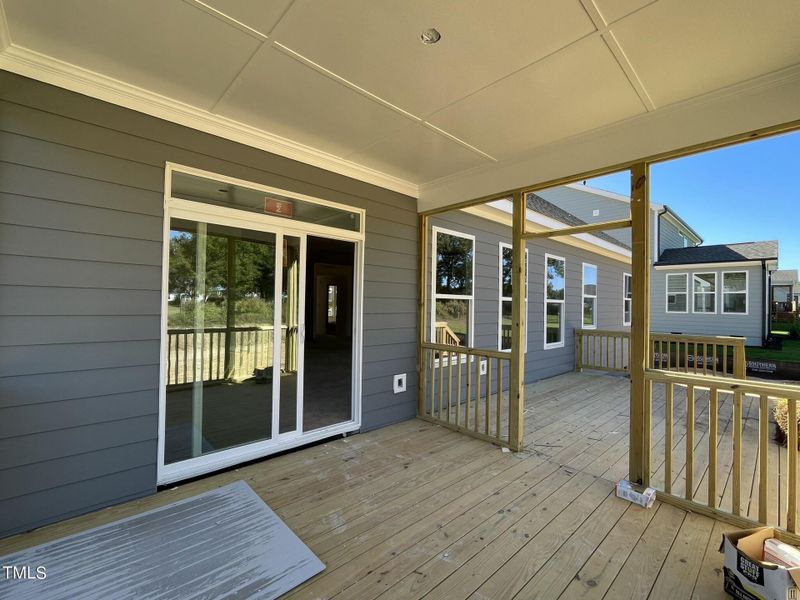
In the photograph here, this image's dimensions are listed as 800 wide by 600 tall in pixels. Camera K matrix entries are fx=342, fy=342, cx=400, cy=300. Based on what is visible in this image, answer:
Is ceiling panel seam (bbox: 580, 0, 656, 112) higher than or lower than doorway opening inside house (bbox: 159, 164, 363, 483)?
higher

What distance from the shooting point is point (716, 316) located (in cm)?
996

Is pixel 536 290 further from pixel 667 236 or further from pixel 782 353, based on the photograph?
pixel 667 236

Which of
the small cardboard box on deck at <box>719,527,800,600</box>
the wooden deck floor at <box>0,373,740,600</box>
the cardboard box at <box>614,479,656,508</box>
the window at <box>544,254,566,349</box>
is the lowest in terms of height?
the wooden deck floor at <box>0,373,740,600</box>

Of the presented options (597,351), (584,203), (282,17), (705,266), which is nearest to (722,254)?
(705,266)

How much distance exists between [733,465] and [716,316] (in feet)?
34.5

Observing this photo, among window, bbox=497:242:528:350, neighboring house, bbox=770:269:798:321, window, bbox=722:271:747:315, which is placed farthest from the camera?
neighboring house, bbox=770:269:798:321

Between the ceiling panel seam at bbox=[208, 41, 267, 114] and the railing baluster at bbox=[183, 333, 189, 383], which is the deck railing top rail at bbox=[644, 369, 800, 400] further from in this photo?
the railing baluster at bbox=[183, 333, 189, 383]

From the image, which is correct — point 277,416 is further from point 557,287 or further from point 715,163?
point 715,163

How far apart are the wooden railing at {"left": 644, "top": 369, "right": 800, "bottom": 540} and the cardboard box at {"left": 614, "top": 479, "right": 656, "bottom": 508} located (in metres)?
0.15

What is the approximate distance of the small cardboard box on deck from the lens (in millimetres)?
1414

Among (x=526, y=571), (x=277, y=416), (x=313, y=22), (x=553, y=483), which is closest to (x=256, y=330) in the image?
(x=277, y=416)

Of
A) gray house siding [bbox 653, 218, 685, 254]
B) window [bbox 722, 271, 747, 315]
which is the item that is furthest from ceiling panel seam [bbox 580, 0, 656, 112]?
gray house siding [bbox 653, 218, 685, 254]

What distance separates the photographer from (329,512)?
2223 mm

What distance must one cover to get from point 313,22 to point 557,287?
6.39 meters
